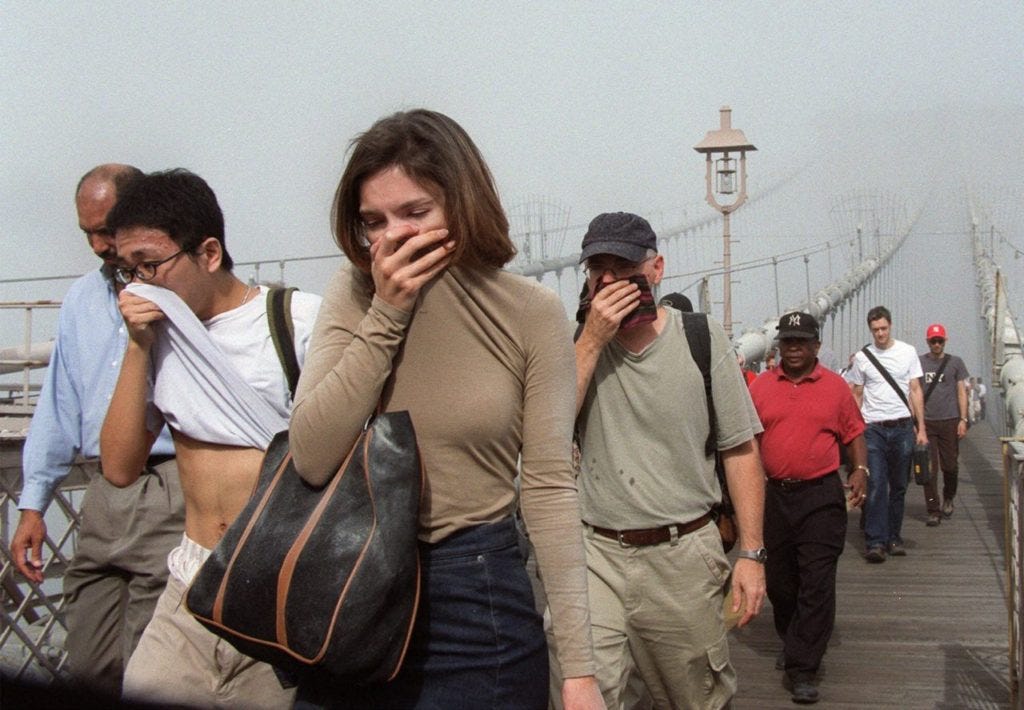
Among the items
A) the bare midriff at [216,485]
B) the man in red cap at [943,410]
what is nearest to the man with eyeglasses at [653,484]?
the bare midriff at [216,485]

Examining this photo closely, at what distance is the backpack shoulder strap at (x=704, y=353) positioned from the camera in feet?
11.4

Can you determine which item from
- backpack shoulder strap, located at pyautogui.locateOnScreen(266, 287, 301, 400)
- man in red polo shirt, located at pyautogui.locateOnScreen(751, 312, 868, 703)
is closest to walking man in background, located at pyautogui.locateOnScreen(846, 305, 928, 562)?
man in red polo shirt, located at pyautogui.locateOnScreen(751, 312, 868, 703)

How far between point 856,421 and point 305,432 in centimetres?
465

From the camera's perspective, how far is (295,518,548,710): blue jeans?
1933 mm

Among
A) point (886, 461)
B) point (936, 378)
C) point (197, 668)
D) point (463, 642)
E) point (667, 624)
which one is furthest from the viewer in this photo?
point (936, 378)

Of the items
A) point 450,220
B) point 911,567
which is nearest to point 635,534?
point 450,220

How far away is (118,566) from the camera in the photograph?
3.16 m

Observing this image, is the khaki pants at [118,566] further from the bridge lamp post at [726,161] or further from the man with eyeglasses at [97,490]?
the bridge lamp post at [726,161]

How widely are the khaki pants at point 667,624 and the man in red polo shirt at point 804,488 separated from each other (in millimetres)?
2236

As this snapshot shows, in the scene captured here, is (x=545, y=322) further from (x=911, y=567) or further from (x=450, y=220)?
(x=911, y=567)

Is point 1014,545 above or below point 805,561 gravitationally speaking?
above

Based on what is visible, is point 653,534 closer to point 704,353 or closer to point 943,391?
point 704,353

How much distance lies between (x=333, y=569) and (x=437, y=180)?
1.94ft

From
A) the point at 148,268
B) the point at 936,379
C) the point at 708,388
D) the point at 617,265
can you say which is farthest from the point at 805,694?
the point at 936,379
